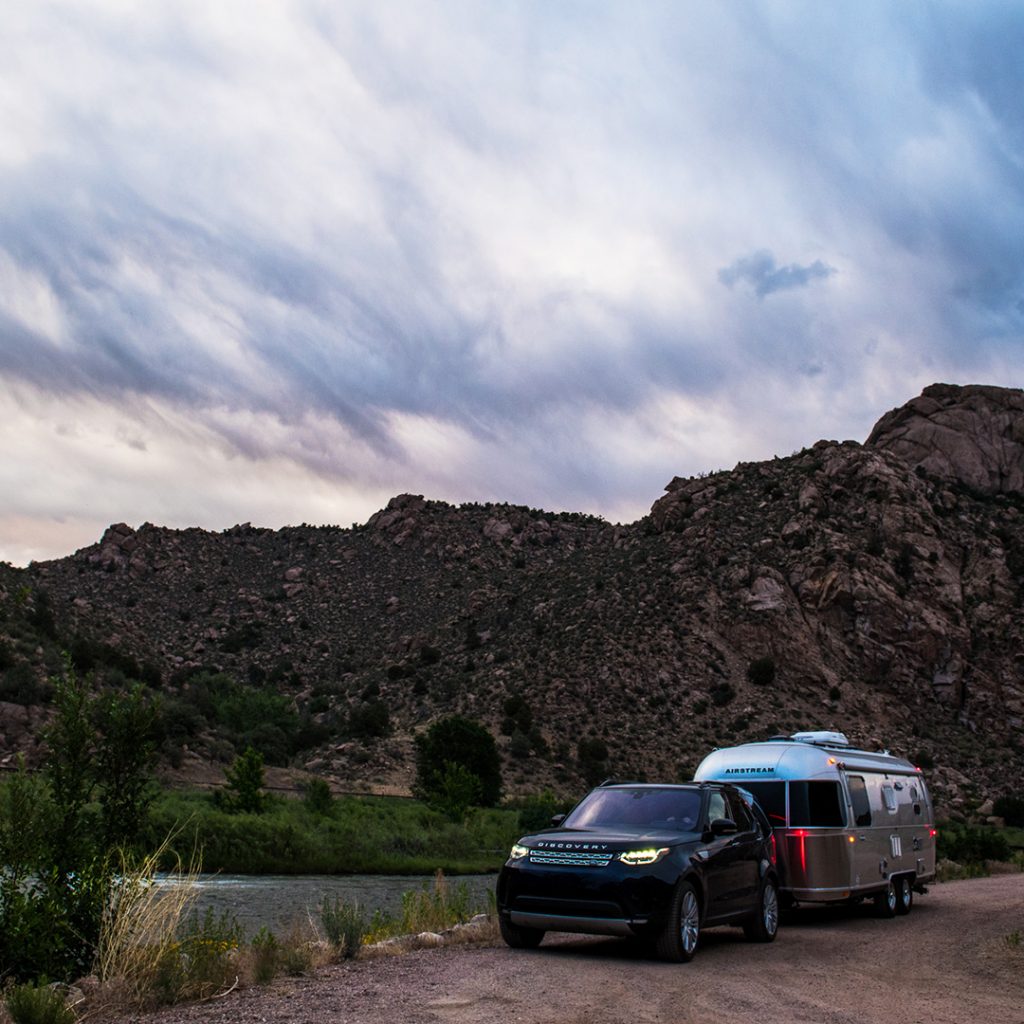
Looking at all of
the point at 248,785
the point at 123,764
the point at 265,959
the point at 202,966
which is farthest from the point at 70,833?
the point at 248,785

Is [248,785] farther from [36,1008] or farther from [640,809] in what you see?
[36,1008]

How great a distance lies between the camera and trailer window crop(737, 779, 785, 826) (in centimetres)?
1705

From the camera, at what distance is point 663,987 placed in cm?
1057

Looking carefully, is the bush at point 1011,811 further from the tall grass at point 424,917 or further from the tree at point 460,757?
the tall grass at point 424,917

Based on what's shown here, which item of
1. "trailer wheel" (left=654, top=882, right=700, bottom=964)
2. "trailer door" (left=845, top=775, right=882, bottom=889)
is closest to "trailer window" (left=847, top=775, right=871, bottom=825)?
"trailer door" (left=845, top=775, right=882, bottom=889)

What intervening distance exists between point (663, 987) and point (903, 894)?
11.4 meters

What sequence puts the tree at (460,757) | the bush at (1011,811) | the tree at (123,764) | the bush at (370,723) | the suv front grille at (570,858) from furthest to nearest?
the bush at (370,723)
the tree at (460,757)
the bush at (1011,811)
the suv front grille at (570,858)
the tree at (123,764)

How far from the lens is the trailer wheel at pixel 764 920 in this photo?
47.6 ft

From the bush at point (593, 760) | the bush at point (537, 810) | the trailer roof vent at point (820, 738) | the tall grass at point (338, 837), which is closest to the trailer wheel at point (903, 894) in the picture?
the trailer roof vent at point (820, 738)

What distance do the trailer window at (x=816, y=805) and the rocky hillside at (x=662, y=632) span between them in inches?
1528

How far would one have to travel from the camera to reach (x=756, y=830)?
1488 cm

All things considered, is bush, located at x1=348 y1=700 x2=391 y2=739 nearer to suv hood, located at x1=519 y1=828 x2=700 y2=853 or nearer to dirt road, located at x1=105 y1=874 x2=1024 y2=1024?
dirt road, located at x1=105 y1=874 x2=1024 y2=1024

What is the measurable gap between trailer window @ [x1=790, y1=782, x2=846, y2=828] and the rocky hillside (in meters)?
38.8

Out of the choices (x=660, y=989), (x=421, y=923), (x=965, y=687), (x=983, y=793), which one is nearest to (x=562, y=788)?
(x=983, y=793)
